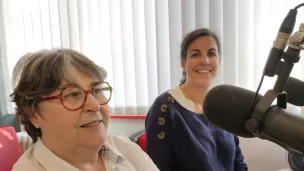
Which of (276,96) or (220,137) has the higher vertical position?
(276,96)

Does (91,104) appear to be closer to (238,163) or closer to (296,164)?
(238,163)

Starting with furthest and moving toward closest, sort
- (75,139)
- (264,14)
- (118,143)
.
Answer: (264,14) → (118,143) → (75,139)

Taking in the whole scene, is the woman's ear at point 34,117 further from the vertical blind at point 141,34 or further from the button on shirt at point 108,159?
the vertical blind at point 141,34

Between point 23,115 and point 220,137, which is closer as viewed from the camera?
point 23,115

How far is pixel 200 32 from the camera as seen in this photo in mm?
1527

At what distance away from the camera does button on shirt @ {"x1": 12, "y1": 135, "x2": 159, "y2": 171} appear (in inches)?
35.7

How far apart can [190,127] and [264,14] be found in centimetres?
95

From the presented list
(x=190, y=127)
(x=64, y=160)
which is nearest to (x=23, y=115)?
(x=64, y=160)

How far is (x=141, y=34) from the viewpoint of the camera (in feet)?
7.13

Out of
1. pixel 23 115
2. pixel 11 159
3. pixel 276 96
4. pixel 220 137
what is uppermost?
pixel 276 96

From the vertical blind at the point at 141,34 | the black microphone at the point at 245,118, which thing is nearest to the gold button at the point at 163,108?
the vertical blind at the point at 141,34

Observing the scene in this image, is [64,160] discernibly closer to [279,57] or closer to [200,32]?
[279,57]

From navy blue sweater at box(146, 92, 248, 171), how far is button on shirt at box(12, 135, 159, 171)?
0.24 metres

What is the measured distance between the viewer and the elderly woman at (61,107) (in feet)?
2.97
